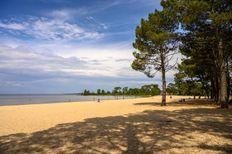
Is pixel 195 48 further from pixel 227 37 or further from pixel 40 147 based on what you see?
pixel 40 147

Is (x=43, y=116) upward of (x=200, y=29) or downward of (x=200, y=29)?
downward

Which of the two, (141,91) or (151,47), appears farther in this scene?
(141,91)

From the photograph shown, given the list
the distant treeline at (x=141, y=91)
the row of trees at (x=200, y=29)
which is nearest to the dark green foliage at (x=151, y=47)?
the row of trees at (x=200, y=29)

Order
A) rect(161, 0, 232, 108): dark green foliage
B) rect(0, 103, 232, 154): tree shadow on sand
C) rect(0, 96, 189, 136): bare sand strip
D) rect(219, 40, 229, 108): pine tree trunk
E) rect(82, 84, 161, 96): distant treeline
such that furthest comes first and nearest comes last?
1. rect(82, 84, 161, 96): distant treeline
2. rect(219, 40, 229, 108): pine tree trunk
3. rect(161, 0, 232, 108): dark green foliage
4. rect(0, 96, 189, 136): bare sand strip
5. rect(0, 103, 232, 154): tree shadow on sand

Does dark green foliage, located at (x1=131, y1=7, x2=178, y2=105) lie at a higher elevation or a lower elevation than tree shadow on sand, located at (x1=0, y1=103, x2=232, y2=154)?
higher

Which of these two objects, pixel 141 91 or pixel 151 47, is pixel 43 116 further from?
pixel 141 91

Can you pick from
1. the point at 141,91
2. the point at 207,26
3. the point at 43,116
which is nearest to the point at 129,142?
the point at 43,116

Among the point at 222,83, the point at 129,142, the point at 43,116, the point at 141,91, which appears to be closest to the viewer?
the point at 129,142

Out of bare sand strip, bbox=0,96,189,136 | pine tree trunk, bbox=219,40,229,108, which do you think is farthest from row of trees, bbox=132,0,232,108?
bare sand strip, bbox=0,96,189,136

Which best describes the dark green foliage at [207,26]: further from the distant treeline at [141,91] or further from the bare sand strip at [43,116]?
the distant treeline at [141,91]

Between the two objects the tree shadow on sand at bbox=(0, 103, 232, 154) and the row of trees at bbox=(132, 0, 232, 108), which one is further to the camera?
the row of trees at bbox=(132, 0, 232, 108)

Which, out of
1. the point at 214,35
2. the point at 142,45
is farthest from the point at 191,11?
the point at 142,45

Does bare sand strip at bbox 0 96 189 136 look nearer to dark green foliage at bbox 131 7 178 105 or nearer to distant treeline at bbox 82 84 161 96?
dark green foliage at bbox 131 7 178 105

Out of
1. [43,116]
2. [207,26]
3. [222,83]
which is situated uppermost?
[207,26]
